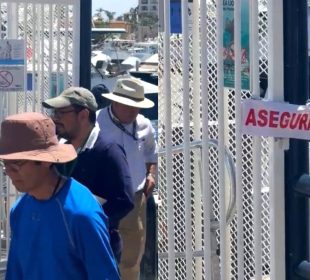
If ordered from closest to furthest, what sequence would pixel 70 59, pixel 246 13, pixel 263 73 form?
pixel 246 13 < pixel 263 73 < pixel 70 59

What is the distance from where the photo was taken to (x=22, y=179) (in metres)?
3.50

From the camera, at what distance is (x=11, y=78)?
6781 mm

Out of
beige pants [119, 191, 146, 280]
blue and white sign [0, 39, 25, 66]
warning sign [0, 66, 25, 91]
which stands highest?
blue and white sign [0, 39, 25, 66]

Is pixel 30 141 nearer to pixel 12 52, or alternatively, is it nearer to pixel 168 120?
pixel 168 120

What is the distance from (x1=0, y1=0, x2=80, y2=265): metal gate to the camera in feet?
21.9

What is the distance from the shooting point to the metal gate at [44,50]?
668cm

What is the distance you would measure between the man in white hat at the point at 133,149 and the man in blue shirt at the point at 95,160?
4.41ft

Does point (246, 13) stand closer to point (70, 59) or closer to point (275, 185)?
→ point (275, 185)

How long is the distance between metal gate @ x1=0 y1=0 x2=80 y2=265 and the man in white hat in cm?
40

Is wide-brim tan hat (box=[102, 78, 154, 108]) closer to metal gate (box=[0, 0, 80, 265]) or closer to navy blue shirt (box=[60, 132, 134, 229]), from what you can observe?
metal gate (box=[0, 0, 80, 265])

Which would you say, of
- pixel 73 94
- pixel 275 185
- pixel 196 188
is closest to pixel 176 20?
pixel 73 94

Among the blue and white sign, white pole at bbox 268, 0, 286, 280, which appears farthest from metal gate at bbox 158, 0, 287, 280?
the blue and white sign

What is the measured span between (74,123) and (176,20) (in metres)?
0.86

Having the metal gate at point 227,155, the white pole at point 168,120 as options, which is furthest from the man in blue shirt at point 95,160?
the white pole at point 168,120
